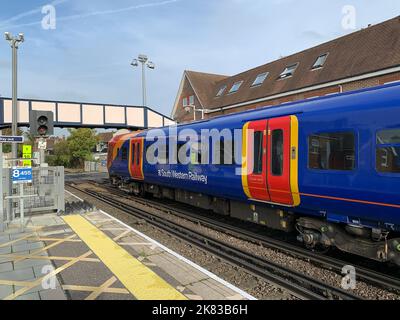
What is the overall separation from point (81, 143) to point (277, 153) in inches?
1635

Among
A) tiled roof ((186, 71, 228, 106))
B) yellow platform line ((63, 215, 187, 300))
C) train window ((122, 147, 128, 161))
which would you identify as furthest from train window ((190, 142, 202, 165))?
tiled roof ((186, 71, 228, 106))

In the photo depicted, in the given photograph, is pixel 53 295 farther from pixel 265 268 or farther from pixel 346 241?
pixel 346 241

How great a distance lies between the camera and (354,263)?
6.43 m

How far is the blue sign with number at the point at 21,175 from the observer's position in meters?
8.87

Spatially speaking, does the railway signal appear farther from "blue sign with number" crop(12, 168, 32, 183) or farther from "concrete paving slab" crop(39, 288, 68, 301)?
"concrete paving slab" crop(39, 288, 68, 301)

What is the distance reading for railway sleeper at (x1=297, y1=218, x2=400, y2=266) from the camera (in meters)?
5.42

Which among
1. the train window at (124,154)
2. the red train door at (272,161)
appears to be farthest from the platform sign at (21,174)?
the train window at (124,154)

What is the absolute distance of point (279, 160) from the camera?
7.17 m

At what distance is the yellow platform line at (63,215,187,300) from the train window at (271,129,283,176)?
3.23 metres

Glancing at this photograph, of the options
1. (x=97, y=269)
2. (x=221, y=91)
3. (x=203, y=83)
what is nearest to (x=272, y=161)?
(x=97, y=269)

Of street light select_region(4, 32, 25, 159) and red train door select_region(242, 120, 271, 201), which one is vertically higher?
street light select_region(4, 32, 25, 159)

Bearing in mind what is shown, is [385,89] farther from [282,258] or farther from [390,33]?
[390,33]

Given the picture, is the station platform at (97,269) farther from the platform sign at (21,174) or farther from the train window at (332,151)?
the train window at (332,151)

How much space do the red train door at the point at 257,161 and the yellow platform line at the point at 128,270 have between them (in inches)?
121
